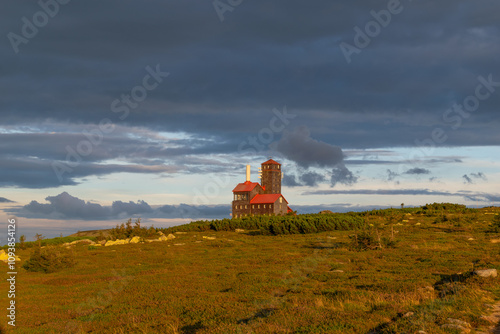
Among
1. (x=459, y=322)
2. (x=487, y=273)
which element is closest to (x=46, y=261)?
(x=459, y=322)

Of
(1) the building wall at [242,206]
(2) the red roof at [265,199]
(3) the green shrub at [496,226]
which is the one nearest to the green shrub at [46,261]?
(3) the green shrub at [496,226]

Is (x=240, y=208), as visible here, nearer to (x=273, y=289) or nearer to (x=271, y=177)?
(x=271, y=177)

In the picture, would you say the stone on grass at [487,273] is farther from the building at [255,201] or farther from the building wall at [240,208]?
the building wall at [240,208]

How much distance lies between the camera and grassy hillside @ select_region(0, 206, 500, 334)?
40.0 ft

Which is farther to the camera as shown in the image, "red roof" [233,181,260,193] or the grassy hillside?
"red roof" [233,181,260,193]

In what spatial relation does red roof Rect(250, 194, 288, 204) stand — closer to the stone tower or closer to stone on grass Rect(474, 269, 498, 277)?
the stone tower

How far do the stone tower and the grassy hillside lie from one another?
68.8m

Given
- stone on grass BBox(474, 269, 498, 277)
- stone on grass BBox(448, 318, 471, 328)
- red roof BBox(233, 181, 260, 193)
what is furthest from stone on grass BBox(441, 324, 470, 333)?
red roof BBox(233, 181, 260, 193)

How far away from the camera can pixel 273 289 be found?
17609 millimetres

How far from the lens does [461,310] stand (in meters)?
12.5

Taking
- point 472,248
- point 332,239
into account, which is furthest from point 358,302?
point 332,239

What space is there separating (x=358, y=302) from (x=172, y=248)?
23950 millimetres

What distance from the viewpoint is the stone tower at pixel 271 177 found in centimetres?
10400

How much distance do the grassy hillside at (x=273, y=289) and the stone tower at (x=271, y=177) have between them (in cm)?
6881
